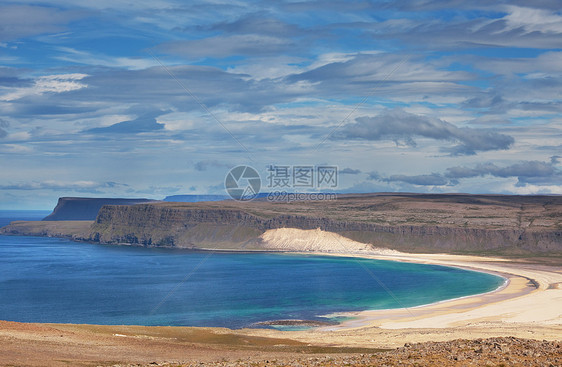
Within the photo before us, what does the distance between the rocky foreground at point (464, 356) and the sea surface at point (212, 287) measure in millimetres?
34928

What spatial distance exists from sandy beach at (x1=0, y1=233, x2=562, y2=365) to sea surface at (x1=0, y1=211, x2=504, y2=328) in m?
8.55

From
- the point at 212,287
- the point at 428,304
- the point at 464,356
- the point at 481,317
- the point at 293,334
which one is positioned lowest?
the point at 212,287

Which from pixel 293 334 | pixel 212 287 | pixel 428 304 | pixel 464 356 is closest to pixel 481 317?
pixel 428 304

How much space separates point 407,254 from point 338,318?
103640 millimetres

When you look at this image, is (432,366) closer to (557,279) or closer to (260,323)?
(260,323)

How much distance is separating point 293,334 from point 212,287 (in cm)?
4795

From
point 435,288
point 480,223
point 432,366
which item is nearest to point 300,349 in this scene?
point 432,366

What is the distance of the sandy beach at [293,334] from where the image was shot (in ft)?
136

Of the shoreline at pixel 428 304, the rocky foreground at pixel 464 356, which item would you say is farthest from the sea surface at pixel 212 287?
the rocky foreground at pixel 464 356

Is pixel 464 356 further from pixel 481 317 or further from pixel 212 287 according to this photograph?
pixel 212 287

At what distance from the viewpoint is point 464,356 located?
32.6 meters

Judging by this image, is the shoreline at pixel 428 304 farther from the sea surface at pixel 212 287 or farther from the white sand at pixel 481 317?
the sea surface at pixel 212 287

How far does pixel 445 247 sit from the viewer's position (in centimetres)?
17725

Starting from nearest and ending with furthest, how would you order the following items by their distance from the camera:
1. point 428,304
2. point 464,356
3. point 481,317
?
point 464,356, point 481,317, point 428,304
